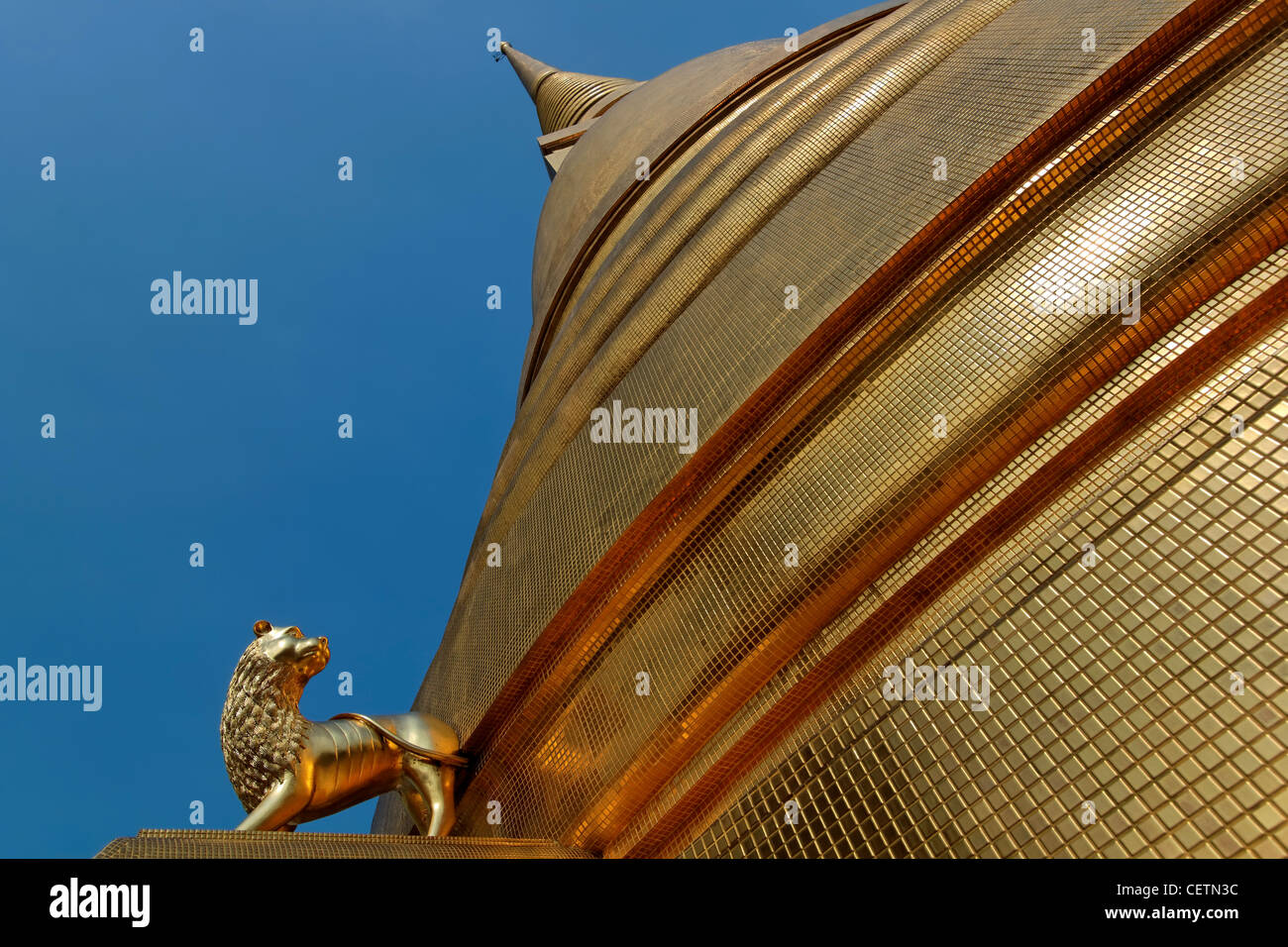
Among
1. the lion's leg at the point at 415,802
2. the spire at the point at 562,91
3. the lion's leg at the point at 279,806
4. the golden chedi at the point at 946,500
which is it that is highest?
the spire at the point at 562,91

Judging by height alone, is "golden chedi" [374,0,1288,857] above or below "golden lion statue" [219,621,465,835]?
above

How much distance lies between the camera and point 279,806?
9.70 feet

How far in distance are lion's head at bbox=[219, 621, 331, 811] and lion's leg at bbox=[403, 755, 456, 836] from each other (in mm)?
547

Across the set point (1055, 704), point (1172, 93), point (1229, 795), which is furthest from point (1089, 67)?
point (1229, 795)

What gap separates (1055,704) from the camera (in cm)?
207

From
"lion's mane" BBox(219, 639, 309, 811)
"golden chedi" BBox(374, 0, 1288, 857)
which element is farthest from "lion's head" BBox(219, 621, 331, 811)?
"golden chedi" BBox(374, 0, 1288, 857)

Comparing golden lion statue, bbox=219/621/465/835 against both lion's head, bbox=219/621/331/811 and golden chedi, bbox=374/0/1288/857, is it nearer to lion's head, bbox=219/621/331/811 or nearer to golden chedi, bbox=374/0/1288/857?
lion's head, bbox=219/621/331/811

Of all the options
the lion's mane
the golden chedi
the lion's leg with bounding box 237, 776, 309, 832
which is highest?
the golden chedi

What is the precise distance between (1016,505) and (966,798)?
0.96m

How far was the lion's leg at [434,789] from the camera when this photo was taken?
3.40m

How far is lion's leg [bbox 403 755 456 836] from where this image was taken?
3.40m

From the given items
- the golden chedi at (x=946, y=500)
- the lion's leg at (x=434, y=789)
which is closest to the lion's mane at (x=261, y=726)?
the lion's leg at (x=434, y=789)

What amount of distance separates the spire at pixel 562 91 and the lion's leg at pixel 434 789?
970 centimetres

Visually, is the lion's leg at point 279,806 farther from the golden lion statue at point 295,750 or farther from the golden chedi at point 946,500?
the golden chedi at point 946,500
